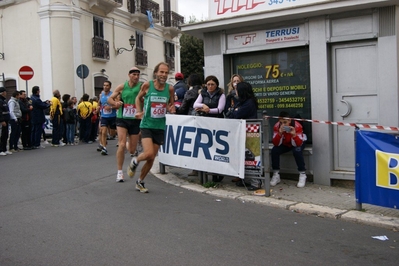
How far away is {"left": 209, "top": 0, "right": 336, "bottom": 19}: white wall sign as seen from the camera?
807 centimetres

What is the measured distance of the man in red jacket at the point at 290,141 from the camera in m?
7.82

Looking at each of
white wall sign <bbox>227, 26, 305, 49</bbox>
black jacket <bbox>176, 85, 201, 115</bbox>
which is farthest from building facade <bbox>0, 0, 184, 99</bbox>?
white wall sign <bbox>227, 26, 305, 49</bbox>

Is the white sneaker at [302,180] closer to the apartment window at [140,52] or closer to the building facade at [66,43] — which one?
the building facade at [66,43]

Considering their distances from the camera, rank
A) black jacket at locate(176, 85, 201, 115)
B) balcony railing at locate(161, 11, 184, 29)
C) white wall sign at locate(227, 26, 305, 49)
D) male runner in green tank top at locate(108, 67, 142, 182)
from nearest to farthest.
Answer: male runner in green tank top at locate(108, 67, 142, 182) < white wall sign at locate(227, 26, 305, 49) < black jacket at locate(176, 85, 201, 115) < balcony railing at locate(161, 11, 184, 29)

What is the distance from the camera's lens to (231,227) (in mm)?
5605

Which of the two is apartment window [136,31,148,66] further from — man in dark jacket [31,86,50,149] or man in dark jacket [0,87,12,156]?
man in dark jacket [0,87,12,156]

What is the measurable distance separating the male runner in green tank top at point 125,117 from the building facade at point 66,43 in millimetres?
12998

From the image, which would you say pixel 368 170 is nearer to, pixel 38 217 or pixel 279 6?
pixel 279 6

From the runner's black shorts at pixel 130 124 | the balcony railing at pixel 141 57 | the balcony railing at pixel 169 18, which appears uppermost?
the balcony railing at pixel 169 18

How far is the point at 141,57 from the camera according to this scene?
31.4 meters

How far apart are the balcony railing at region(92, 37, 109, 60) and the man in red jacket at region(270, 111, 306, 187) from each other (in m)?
20.0

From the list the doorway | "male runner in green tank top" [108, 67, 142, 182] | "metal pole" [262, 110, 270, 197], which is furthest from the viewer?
"male runner in green tank top" [108, 67, 142, 182]

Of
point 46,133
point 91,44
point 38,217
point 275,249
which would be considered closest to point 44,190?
point 38,217

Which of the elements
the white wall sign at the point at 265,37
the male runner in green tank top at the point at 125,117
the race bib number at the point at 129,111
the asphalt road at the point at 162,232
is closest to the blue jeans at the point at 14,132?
the asphalt road at the point at 162,232
